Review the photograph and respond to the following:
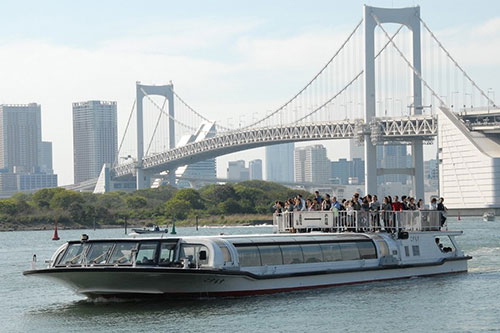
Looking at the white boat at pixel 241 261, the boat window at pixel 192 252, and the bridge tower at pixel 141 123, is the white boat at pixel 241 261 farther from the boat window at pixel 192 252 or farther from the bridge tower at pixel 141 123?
the bridge tower at pixel 141 123

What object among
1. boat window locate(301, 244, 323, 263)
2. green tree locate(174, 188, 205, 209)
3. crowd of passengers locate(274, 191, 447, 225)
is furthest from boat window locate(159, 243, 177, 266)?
green tree locate(174, 188, 205, 209)

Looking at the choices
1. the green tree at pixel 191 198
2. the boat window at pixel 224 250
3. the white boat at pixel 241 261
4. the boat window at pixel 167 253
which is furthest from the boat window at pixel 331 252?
the green tree at pixel 191 198

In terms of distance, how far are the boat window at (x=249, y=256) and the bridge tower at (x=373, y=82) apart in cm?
6859

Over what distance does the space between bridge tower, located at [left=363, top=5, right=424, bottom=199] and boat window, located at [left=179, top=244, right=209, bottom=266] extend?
228ft

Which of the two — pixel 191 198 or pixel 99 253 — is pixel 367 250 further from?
pixel 191 198

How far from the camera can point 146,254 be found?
24703 millimetres

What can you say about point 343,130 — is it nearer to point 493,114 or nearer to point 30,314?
point 493,114

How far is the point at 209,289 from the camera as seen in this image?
24719 mm

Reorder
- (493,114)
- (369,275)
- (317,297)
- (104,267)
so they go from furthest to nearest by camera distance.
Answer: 1. (493,114)
2. (369,275)
3. (317,297)
4. (104,267)

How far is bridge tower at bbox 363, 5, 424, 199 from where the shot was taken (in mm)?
94062

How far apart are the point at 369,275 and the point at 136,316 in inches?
290

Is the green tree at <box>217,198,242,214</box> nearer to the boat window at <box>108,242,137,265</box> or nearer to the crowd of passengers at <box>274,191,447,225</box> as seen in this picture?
the crowd of passengers at <box>274,191,447,225</box>

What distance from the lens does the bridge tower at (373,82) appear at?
9406cm

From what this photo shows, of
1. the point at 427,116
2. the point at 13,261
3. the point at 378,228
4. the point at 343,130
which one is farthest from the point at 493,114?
the point at 378,228
